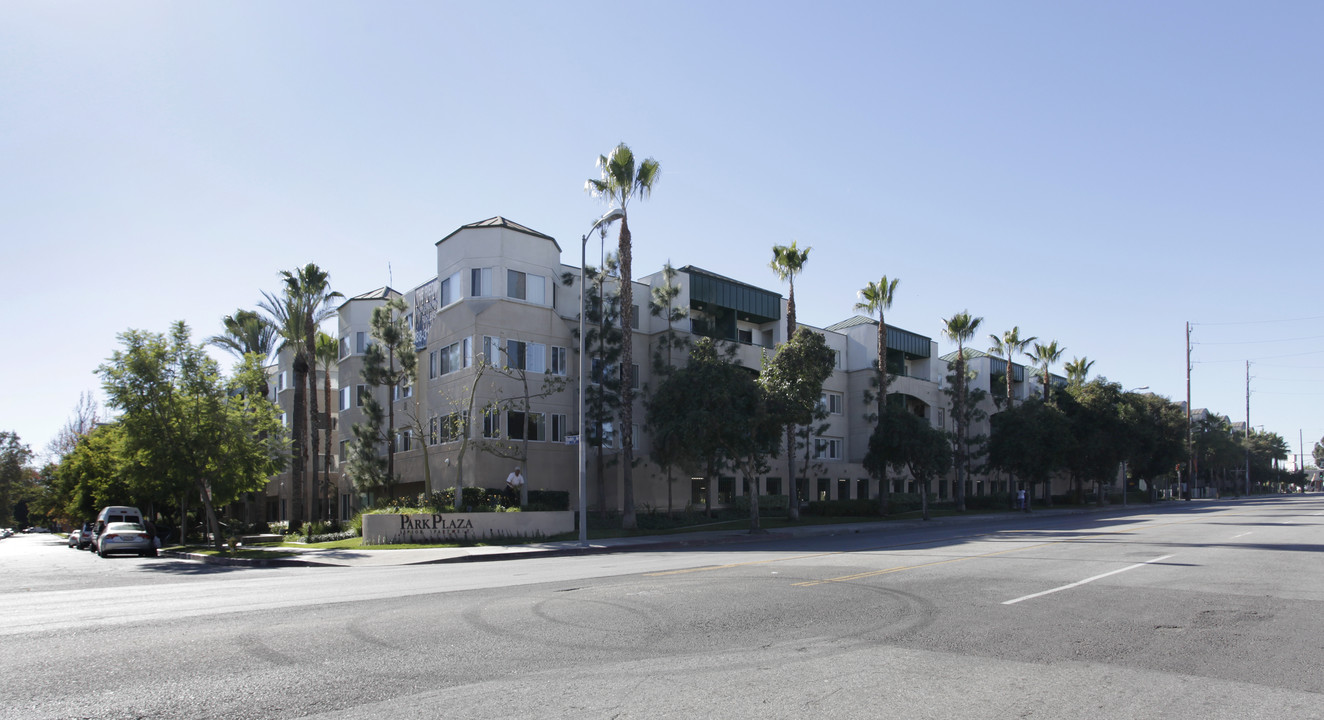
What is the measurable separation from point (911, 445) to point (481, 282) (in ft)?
80.9

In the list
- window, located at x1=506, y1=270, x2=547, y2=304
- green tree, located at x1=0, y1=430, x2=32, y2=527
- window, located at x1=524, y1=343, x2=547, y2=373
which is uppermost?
window, located at x1=506, y1=270, x2=547, y2=304

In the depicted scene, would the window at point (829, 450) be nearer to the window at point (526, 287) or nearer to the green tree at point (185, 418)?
the window at point (526, 287)

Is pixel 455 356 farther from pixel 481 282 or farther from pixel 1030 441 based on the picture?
pixel 1030 441

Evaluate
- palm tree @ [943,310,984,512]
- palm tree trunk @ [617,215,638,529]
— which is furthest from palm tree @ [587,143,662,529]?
palm tree @ [943,310,984,512]

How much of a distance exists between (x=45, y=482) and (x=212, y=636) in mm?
90136

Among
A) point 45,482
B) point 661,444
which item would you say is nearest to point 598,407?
point 661,444

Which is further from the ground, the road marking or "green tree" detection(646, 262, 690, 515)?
"green tree" detection(646, 262, 690, 515)

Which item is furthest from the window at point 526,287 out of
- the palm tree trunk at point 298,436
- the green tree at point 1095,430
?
the green tree at point 1095,430

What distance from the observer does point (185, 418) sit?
31500mm

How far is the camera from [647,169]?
3359 centimetres

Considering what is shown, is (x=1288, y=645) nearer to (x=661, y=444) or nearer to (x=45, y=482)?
(x=661, y=444)

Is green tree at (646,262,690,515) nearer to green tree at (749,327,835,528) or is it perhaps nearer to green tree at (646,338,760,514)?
green tree at (646,338,760,514)

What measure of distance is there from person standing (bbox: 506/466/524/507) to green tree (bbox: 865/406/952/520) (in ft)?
69.9

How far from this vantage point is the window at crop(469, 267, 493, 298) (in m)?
38.1
